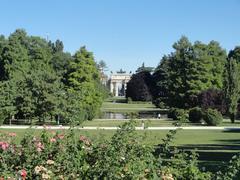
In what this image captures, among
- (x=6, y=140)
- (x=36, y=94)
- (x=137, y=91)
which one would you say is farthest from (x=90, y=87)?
(x=137, y=91)

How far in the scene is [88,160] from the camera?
7.18 meters

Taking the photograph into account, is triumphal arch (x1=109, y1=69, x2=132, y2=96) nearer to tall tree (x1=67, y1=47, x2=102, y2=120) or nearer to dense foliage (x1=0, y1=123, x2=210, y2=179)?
tall tree (x1=67, y1=47, x2=102, y2=120)

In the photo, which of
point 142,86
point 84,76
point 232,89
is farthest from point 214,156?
point 142,86

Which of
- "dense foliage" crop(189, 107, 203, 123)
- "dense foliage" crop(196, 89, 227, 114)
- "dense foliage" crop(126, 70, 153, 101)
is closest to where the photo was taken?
"dense foliage" crop(189, 107, 203, 123)

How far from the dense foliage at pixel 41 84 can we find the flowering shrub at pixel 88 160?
46.5 ft

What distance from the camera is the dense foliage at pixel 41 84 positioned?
40.0m

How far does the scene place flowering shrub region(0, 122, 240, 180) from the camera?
6.21 m

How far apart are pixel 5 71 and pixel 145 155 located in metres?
56.1

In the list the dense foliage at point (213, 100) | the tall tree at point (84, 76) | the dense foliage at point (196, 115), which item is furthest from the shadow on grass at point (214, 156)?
the tall tree at point (84, 76)

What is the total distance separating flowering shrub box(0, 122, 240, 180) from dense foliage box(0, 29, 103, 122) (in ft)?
46.5

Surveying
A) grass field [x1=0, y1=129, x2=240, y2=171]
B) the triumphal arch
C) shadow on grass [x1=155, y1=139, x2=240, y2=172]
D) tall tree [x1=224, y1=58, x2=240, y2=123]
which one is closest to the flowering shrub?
grass field [x1=0, y1=129, x2=240, y2=171]

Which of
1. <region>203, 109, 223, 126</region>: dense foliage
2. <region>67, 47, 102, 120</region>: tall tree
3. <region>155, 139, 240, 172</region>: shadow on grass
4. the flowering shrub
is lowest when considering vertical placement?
<region>155, 139, 240, 172</region>: shadow on grass

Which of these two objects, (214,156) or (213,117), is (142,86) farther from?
(214,156)

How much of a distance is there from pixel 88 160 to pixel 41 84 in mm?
33519
